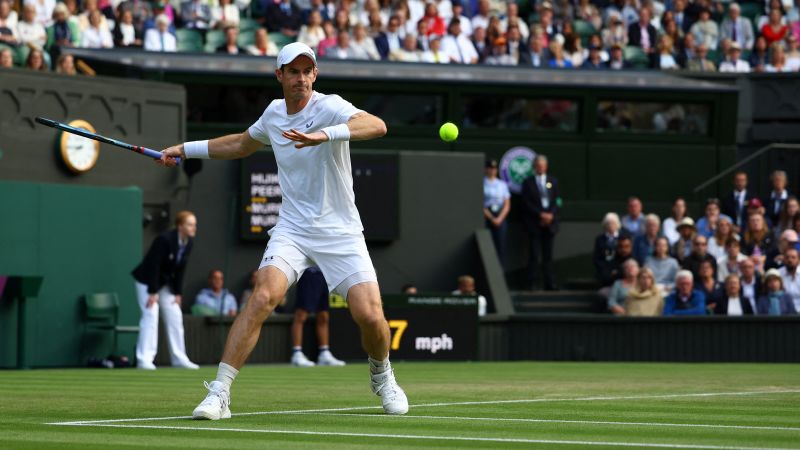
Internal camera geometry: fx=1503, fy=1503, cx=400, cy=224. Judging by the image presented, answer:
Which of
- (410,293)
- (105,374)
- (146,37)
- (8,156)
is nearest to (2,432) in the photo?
(105,374)

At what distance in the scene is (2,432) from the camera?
313 inches

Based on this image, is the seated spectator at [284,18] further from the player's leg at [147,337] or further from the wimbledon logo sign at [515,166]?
the player's leg at [147,337]

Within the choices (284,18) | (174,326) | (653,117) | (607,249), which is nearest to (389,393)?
(174,326)

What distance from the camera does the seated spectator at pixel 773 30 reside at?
2827 cm

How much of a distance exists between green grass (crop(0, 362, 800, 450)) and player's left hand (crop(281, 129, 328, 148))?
159 centimetres

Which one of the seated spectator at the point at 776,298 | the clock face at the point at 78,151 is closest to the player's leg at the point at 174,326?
the clock face at the point at 78,151

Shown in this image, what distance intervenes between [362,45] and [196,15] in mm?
2842

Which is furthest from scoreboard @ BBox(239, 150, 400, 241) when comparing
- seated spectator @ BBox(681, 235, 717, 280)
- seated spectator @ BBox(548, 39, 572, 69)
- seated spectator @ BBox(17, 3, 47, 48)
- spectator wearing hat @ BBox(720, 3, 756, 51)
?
spectator wearing hat @ BBox(720, 3, 756, 51)

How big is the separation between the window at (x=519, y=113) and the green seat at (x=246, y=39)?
3.74 m

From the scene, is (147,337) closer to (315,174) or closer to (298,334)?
(298,334)

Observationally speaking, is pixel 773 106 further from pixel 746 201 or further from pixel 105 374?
pixel 105 374

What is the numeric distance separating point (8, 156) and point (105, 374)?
167 inches

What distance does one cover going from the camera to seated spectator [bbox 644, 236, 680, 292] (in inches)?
877

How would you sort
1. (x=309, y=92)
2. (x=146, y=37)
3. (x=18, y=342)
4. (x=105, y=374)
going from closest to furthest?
(x=309, y=92), (x=105, y=374), (x=18, y=342), (x=146, y=37)
